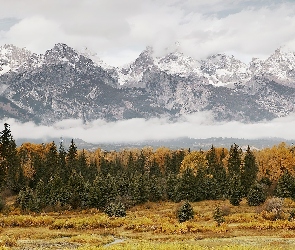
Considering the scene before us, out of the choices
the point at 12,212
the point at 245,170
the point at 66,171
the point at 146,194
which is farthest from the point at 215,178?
the point at 12,212

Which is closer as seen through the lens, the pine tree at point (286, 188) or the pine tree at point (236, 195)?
the pine tree at point (236, 195)

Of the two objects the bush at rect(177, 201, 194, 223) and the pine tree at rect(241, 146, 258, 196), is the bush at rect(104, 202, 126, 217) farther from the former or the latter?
the pine tree at rect(241, 146, 258, 196)

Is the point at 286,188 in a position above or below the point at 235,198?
above

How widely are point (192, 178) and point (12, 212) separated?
5178 cm

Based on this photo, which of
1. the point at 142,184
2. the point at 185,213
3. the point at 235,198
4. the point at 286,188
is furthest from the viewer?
the point at 142,184

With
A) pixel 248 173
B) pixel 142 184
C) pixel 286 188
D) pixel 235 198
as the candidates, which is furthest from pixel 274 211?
pixel 142 184

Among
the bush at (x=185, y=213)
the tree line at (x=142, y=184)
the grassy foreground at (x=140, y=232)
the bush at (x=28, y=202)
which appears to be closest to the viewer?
the grassy foreground at (x=140, y=232)

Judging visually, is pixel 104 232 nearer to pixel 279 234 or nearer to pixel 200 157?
pixel 279 234

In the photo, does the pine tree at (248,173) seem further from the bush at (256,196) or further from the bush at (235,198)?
the bush at (256,196)

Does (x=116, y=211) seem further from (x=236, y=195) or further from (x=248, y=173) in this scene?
(x=248, y=173)

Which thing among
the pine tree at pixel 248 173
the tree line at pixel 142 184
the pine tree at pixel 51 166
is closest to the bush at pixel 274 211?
the tree line at pixel 142 184

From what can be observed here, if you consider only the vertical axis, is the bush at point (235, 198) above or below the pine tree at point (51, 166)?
below

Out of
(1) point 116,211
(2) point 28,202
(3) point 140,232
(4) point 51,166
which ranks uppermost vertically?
(4) point 51,166

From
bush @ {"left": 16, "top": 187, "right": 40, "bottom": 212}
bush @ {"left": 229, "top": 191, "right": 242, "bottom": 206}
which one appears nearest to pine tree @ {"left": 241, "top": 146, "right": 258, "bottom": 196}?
bush @ {"left": 229, "top": 191, "right": 242, "bottom": 206}
